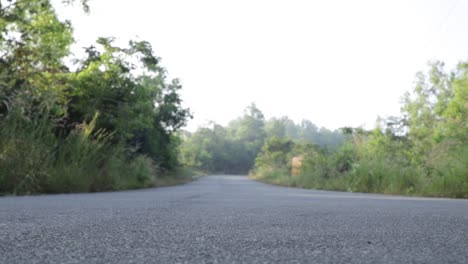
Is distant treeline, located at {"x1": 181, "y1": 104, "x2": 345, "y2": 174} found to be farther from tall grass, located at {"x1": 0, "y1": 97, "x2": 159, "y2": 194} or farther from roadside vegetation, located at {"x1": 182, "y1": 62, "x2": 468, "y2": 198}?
tall grass, located at {"x1": 0, "y1": 97, "x2": 159, "y2": 194}

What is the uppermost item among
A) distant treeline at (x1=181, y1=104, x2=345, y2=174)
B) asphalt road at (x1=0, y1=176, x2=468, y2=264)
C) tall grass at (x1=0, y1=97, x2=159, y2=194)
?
distant treeline at (x1=181, y1=104, x2=345, y2=174)

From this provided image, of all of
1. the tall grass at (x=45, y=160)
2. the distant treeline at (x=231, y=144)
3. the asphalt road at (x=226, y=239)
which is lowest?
the asphalt road at (x=226, y=239)

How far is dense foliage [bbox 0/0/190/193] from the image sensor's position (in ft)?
25.1

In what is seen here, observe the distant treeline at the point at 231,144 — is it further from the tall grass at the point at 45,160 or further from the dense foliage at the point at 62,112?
the tall grass at the point at 45,160

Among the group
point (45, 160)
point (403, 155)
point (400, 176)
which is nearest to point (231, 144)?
point (403, 155)

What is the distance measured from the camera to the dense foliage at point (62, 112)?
25.1 feet

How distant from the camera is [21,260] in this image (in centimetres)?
170

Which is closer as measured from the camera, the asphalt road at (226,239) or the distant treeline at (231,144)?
the asphalt road at (226,239)

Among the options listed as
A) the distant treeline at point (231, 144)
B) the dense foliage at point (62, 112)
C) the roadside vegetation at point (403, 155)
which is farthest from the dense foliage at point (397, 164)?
the distant treeline at point (231, 144)

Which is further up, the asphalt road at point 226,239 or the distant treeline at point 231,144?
the distant treeline at point 231,144

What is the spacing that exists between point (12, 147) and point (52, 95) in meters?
1.90

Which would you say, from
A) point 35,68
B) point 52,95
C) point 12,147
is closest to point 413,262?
point 12,147

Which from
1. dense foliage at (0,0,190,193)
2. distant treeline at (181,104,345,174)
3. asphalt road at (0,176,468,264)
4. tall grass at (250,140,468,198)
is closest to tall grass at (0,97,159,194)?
dense foliage at (0,0,190,193)

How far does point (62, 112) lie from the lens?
1062 cm
